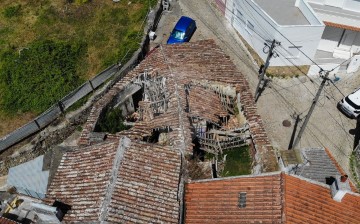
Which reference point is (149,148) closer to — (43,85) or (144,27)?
(43,85)

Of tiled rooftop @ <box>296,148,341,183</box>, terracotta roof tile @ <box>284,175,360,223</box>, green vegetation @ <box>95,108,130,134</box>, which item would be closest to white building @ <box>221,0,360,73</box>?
tiled rooftop @ <box>296,148,341,183</box>

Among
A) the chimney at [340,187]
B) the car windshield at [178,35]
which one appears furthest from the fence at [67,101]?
the chimney at [340,187]

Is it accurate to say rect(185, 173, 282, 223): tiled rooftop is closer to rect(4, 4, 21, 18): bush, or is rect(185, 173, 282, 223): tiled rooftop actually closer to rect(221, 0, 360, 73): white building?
rect(221, 0, 360, 73): white building

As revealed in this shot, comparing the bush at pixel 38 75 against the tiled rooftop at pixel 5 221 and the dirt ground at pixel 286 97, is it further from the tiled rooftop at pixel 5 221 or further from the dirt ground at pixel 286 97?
the tiled rooftop at pixel 5 221

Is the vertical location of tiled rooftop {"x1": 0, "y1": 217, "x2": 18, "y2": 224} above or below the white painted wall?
below

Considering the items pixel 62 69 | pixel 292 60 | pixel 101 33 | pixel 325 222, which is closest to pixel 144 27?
pixel 101 33

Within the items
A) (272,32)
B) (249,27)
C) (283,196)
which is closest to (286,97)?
(272,32)
